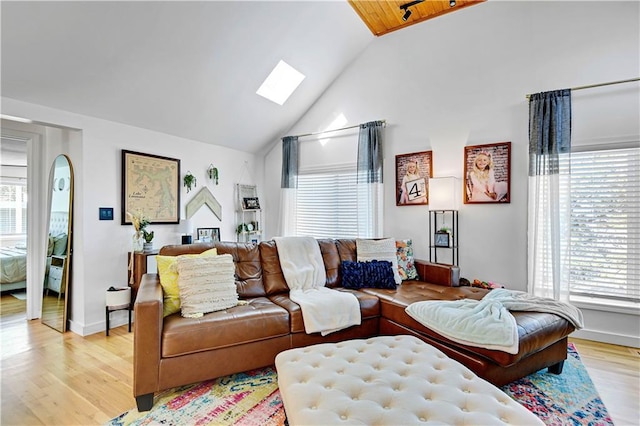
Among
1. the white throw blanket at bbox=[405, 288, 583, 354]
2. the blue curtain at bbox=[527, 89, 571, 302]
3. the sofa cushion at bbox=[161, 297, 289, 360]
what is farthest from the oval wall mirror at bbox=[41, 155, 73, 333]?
the blue curtain at bbox=[527, 89, 571, 302]

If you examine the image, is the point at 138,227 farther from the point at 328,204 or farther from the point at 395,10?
the point at 395,10

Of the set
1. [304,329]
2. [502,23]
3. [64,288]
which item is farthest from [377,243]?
[64,288]

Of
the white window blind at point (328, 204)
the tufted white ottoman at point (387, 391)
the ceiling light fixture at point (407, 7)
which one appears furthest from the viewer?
the white window blind at point (328, 204)

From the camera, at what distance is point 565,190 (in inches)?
121

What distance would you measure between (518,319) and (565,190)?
173 cm

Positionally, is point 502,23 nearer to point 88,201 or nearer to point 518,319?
point 518,319

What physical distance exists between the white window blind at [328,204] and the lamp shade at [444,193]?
1237mm

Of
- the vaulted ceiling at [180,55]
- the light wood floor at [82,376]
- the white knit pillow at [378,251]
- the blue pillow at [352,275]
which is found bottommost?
the light wood floor at [82,376]

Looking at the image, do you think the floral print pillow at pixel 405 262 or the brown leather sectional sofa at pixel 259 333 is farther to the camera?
the floral print pillow at pixel 405 262

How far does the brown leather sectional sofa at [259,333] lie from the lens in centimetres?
191

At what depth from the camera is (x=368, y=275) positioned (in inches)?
124

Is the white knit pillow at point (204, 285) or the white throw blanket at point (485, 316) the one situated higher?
the white knit pillow at point (204, 285)

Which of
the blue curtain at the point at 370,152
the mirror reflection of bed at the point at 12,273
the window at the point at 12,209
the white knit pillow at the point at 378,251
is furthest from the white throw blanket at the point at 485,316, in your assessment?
the window at the point at 12,209

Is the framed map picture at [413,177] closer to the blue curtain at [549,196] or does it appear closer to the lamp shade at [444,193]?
the lamp shade at [444,193]
